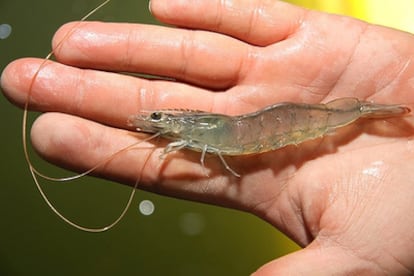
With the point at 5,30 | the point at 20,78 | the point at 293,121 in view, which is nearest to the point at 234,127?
the point at 293,121

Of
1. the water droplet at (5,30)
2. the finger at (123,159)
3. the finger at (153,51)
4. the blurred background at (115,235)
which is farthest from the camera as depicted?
the water droplet at (5,30)

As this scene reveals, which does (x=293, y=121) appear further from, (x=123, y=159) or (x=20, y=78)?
(x=20, y=78)

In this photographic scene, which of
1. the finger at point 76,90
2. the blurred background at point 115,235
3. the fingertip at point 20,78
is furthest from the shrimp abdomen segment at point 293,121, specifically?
the blurred background at point 115,235

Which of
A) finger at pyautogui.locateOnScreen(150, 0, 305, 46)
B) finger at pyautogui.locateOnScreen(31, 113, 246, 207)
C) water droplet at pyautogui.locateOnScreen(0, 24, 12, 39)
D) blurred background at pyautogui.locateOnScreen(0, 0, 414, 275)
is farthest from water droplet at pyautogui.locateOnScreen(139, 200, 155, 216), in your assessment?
water droplet at pyautogui.locateOnScreen(0, 24, 12, 39)

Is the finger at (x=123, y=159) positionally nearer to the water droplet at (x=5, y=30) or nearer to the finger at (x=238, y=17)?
the finger at (x=238, y=17)

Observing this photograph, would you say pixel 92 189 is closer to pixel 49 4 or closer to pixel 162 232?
pixel 162 232

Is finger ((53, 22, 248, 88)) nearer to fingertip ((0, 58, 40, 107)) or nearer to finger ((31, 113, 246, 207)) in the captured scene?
fingertip ((0, 58, 40, 107))
